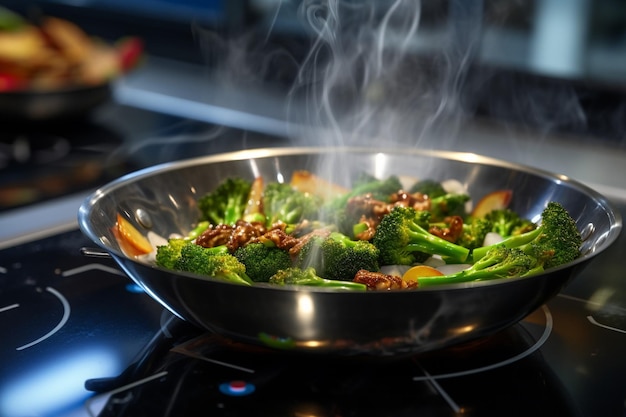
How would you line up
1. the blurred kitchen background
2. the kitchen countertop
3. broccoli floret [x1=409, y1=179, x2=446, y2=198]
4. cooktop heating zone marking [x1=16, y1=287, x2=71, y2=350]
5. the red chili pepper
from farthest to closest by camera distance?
the red chili pepper, the blurred kitchen background, the kitchen countertop, broccoli floret [x1=409, y1=179, x2=446, y2=198], cooktop heating zone marking [x1=16, y1=287, x2=71, y2=350]

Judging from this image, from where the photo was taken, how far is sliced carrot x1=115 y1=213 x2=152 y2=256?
1.11 metres

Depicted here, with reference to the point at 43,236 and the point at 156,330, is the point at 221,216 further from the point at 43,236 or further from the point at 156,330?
the point at 43,236

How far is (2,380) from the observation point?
952mm

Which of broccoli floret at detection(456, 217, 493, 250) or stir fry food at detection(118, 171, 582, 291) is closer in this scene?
stir fry food at detection(118, 171, 582, 291)

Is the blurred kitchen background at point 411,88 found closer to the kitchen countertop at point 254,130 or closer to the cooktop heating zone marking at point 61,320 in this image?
the kitchen countertop at point 254,130

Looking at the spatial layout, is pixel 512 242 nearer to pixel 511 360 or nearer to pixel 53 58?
pixel 511 360

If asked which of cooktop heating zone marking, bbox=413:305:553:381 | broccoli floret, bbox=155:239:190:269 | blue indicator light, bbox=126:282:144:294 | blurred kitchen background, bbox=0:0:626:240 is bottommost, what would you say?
blue indicator light, bbox=126:282:144:294

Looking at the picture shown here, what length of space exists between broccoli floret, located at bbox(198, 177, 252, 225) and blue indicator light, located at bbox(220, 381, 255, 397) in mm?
369

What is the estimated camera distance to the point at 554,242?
1.04 metres

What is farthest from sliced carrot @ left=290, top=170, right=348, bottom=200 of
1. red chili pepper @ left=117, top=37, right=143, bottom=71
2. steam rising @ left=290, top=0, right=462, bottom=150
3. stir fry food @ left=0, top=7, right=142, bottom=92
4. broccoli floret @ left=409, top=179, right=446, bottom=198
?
red chili pepper @ left=117, top=37, right=143, bottom=71

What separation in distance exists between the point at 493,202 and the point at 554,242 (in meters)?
0.27

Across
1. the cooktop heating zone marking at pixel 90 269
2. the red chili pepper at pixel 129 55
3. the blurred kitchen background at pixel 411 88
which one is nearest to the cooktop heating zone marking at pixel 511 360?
the cooktop heating zone marking at pixel 90 269

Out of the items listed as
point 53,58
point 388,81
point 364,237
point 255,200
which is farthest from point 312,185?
point 53,58

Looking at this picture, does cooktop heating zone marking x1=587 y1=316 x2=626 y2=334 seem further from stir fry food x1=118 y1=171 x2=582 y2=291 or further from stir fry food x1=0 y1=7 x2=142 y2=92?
stir fry food x1=0 y1=7 x2=142 y2=92
